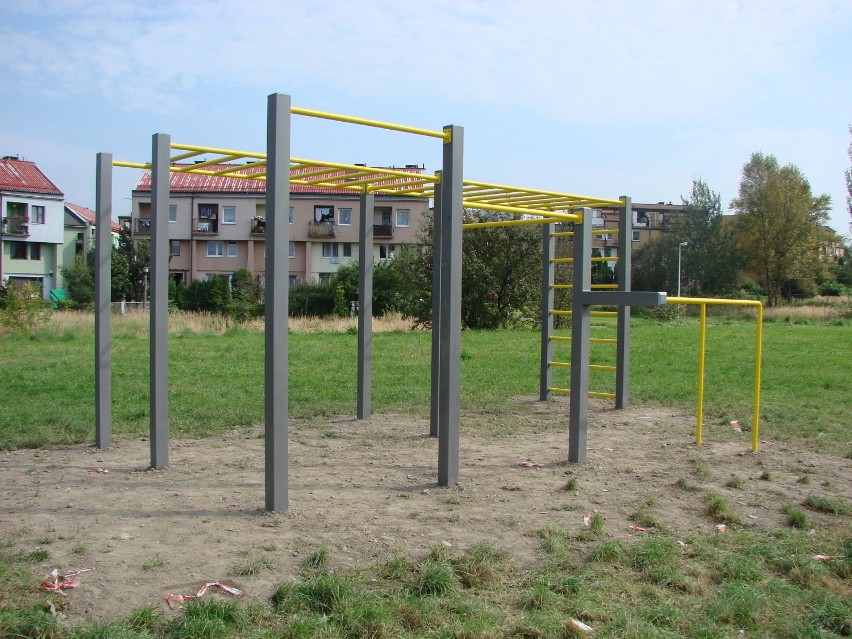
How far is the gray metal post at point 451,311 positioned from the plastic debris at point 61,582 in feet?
8.11

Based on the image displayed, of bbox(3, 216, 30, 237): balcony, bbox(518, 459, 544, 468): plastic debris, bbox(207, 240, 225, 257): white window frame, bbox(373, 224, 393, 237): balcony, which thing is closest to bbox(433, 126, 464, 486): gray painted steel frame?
bbox(518, 459, 544, 468): plastic debris

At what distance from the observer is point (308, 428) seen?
303 inches

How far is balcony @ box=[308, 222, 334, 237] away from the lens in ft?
144

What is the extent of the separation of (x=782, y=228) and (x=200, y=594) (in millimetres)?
45264

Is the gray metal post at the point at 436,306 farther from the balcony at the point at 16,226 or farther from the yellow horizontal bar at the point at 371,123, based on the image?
the balcony at the point at 16,226

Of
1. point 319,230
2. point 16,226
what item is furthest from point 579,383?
point 16,226

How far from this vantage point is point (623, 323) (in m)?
8.93

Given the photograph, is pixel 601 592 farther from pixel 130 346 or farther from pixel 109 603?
pixel 130 346

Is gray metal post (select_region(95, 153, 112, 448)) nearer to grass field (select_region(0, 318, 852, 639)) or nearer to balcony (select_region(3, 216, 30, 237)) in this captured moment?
grass field (select_region(0, 318, 852, 639))

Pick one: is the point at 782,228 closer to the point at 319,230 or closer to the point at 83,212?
the point at 319,230

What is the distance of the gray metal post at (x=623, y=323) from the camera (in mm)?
8977

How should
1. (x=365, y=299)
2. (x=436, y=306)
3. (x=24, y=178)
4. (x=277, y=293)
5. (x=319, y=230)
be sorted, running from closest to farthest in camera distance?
(x=277, y=293)
(x=436, y=306)
(x=365, y=299)
(x=319, y=230)
(x=24, y=178)

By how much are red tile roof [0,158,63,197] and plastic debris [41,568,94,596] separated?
44.8 meters

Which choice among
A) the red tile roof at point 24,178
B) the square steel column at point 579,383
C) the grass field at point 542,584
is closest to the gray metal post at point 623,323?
the grass field at point 542,584
